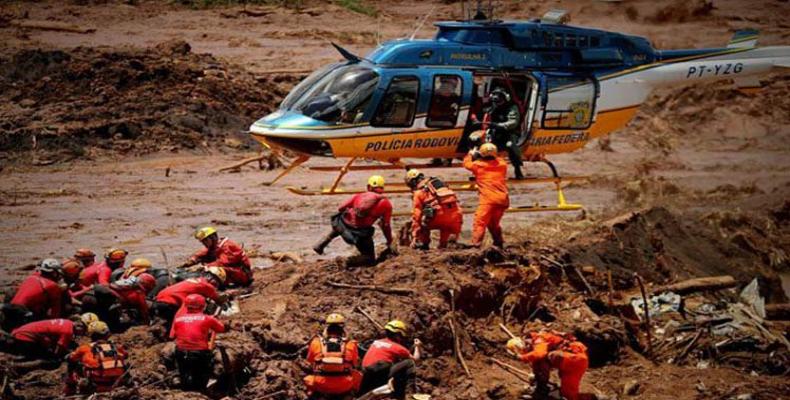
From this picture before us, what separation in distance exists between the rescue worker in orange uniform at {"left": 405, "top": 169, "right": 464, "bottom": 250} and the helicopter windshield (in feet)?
6.10

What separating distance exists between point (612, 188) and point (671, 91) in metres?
8.50

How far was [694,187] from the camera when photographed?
1111 inches

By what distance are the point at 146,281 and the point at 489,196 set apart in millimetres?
5084

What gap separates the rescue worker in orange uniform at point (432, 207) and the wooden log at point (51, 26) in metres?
18.9

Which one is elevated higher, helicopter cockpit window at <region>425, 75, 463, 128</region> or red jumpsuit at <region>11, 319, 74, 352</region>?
helicopter cockpit window at <region>425, 75, 463, 128</region>

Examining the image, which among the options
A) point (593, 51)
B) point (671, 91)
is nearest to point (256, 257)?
point (593, 51)

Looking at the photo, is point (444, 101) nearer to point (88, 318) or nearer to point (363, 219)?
point (363, 219)

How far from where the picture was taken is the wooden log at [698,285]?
19.4m

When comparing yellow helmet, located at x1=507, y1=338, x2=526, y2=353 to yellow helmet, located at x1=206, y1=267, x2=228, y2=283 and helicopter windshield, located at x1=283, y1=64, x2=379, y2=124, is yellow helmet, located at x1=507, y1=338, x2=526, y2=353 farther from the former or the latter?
helicopter windshield, located at x1=283, y1=64, x2=379, y2=124

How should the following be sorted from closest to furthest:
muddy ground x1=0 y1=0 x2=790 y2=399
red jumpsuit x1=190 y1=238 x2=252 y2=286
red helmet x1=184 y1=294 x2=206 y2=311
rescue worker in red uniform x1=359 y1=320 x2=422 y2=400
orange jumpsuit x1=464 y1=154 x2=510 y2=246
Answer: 1. red helmet x1=184 y1=294 x2=206 y2=311
2. rescue worker in red uniform x1=359 y1=320 x2=422 y2=400
3. muddy ground x1=0 y1=0 x2=790 y2=399
4. red jumpsuit x1=190 y1=238 x2=252 y2=286
5. orange jumpsuit x1=464 y1=154 x2=510 y2=246

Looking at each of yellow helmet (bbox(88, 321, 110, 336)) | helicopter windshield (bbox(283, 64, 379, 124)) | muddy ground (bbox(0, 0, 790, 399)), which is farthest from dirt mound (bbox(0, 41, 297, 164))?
yellow helmet (bbox(88, 321, 110, 336))

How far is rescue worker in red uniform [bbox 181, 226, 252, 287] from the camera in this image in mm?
16406

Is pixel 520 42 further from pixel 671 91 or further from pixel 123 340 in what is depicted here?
pixel 671 91

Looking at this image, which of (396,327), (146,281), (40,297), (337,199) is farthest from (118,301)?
(337,199)
